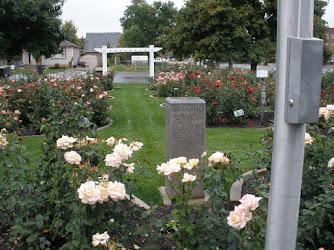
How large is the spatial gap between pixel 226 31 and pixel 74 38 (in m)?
49.3

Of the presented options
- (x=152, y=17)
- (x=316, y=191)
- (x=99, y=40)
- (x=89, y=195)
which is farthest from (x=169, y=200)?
(x=99, y=40)

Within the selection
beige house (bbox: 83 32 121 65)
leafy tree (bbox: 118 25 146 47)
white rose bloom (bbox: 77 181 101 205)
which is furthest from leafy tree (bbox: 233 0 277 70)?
beige house (bbox: 83 32 121 65)

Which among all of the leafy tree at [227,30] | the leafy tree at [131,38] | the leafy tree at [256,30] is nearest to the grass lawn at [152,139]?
the leafy tree at [227,30]

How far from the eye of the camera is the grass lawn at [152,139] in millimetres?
5348

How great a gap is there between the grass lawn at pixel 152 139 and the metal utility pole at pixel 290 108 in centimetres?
315

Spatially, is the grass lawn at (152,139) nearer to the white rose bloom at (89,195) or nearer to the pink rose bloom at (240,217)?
the white rose bloom at (89,195)

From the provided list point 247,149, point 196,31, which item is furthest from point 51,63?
point 247,149

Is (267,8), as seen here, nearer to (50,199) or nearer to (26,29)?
(26,29)

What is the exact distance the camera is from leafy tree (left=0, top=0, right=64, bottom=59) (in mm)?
18031

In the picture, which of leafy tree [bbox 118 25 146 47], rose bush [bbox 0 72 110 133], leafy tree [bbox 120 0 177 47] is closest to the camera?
rose bush [bbox 0 72 110 133]

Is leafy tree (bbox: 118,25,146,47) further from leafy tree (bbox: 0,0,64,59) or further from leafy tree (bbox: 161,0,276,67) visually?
leafy tree (bbox: 0,0,64,59)

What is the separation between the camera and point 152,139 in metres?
7.86

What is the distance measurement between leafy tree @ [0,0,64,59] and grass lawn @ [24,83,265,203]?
363 inches

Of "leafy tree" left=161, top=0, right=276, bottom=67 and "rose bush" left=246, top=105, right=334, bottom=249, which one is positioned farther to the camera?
"leafy tree" left=161, top=0, right=276, bottom=67
